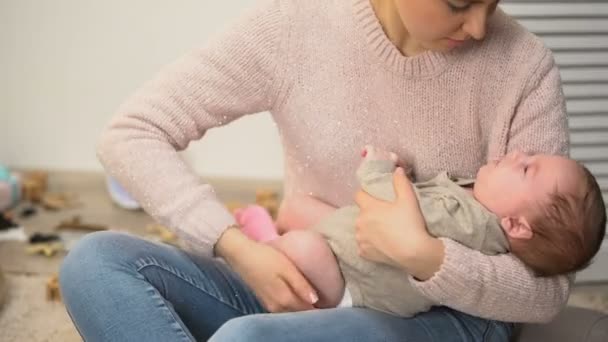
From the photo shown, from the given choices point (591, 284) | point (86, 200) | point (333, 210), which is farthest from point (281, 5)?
point (86, 200)

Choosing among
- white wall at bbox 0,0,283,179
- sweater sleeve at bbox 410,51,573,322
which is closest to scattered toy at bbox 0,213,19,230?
white wall at bbox 0,0,283,179

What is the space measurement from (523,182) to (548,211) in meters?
0.05

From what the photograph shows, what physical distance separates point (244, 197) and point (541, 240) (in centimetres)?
134

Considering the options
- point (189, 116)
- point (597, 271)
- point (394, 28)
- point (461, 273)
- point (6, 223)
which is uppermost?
point (394, 28)

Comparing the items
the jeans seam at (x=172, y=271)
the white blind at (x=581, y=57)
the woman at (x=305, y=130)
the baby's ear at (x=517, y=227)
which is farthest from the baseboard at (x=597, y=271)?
the jeans seam at (x=172, y=271)

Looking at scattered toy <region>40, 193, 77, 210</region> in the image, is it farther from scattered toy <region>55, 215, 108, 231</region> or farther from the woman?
the woman

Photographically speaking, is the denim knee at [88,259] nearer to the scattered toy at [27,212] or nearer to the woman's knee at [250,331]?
the woman's knee at [250,331]

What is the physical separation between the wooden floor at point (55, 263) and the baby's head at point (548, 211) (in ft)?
2.79

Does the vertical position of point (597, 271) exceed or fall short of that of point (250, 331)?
it falls short

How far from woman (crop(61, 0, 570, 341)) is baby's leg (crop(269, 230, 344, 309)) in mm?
21

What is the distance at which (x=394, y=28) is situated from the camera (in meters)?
1.22

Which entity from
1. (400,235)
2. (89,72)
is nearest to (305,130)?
(400,235)

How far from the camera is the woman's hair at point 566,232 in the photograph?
1072 millimetres

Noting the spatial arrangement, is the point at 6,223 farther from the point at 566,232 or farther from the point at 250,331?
the point at 566,232
